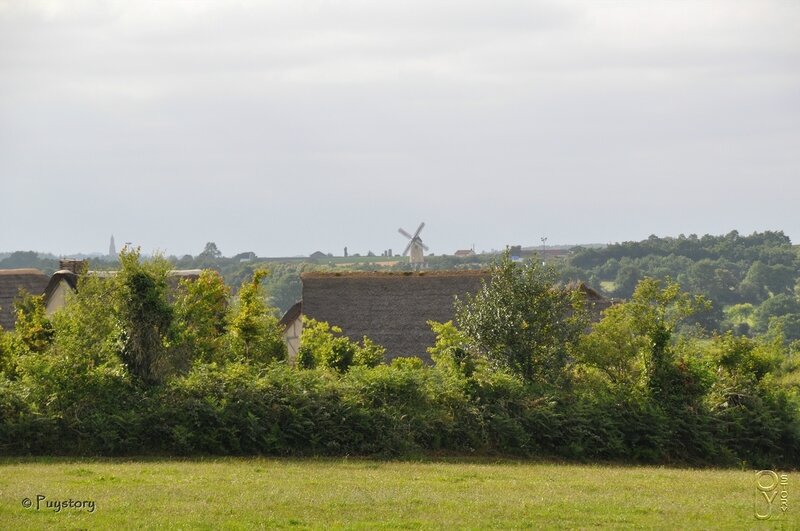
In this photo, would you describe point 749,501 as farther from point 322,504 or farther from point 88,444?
point 88,444

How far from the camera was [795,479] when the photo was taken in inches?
941

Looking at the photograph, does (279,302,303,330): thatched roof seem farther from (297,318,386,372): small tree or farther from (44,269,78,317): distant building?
(297,318,386,372): small tree

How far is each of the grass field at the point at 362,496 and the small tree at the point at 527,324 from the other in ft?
18.8

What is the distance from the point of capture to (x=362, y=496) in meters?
19.0

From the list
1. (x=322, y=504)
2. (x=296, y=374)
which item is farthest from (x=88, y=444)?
(x=322, y=504)

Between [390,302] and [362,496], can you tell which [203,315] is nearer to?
[390,302]

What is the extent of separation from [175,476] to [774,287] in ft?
358

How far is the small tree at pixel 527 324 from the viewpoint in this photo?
1176 inches

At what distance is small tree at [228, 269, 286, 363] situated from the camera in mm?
32656

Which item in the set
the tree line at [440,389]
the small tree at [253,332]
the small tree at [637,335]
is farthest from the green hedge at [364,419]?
the small tree at [253,332]

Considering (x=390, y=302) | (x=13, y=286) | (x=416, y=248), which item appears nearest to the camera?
(x=390, y=302)

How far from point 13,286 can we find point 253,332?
22.3 meters

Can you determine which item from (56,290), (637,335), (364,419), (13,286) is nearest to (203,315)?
(364,419)

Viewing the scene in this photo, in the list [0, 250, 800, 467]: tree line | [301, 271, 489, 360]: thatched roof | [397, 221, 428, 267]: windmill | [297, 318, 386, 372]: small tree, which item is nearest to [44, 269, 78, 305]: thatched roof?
[301, 271, 489, 360]: thatched roof
